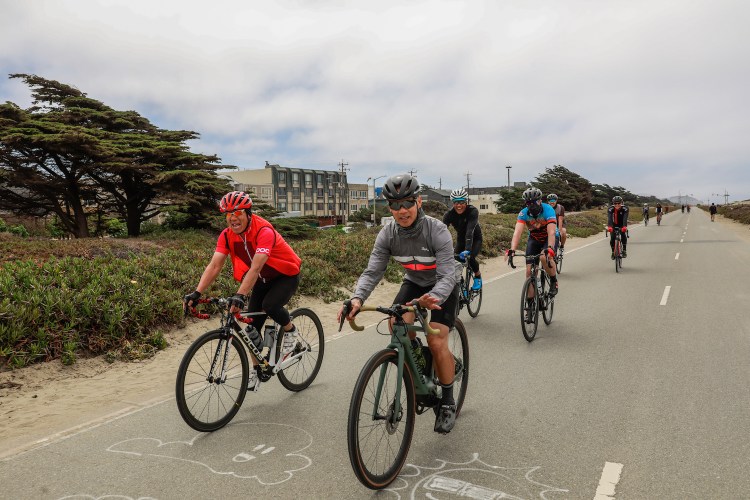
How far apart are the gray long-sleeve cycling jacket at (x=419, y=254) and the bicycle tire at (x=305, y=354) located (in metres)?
1.61

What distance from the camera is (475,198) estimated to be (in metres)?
136

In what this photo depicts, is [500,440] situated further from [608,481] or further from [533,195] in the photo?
[533,195]

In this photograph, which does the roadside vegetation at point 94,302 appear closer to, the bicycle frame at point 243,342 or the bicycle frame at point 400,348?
the bicycle frame at point 243,342

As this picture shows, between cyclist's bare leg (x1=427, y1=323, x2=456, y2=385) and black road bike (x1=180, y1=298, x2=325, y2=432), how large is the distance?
1.73 m

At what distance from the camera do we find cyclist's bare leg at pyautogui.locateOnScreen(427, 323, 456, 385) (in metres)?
3.82

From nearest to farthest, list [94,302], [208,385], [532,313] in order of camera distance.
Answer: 1. [208,385]
2. [94,302]
3. [532,313]

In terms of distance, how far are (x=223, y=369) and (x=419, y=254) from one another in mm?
1946

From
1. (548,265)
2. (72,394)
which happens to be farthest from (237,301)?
(548,265)

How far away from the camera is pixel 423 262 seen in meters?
4.07

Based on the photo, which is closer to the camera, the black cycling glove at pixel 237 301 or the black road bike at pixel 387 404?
the black road bike at pixel 387 404

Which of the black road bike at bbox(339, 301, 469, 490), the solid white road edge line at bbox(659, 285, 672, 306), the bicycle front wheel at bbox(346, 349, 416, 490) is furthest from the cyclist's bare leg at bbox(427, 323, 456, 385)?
the solid white road edge line at bbox(659, 285, 672, 306)

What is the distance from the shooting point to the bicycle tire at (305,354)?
5.21 meters

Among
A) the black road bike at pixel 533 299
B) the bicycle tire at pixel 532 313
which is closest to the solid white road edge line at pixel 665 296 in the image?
the black road bike at pixel 533 299

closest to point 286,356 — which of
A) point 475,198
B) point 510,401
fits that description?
point 510,401
